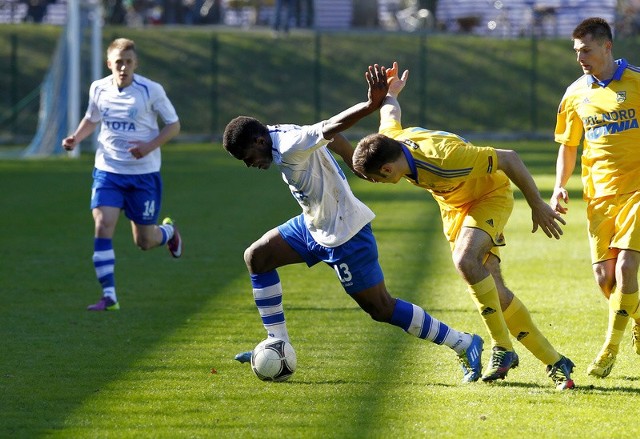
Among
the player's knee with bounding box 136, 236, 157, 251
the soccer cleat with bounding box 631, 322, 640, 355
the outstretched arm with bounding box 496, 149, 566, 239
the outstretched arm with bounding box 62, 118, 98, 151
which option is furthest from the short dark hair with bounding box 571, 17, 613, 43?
the player's knee with bounding box 136, 236, 157, 251

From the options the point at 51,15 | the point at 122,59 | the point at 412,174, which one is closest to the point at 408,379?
the point at 412,174

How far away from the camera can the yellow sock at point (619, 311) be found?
6941 millimetres

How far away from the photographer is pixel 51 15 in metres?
39.8

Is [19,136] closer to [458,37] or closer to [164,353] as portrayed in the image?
[458,37]

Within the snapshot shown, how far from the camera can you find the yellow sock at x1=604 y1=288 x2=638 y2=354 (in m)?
6.94

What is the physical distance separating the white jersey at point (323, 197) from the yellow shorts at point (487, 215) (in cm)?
49

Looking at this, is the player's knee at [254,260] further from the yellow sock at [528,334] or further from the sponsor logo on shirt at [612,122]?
the sponsor logo on shirt at [612,122]

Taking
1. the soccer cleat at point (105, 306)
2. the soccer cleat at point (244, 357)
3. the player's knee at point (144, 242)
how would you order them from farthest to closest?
the player's knee at point (144, 242)
the soccer cleat at point (105, 306)
the soccer cleat at point (244, 357)

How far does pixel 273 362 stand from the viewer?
21.9 ft

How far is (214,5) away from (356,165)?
33.7m

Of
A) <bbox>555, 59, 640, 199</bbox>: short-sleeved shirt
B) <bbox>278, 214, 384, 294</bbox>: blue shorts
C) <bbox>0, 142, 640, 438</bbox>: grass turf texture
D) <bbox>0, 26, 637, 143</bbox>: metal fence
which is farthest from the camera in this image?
<bbox>0, 26, 637, 143</bbox>: metal fence

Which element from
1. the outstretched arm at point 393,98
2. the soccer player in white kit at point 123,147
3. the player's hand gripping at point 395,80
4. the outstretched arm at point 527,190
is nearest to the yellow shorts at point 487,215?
the outstretched arm at point 527,190

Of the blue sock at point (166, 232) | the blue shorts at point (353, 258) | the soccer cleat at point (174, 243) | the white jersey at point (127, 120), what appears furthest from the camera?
the soccer cleat at point (174, 243)

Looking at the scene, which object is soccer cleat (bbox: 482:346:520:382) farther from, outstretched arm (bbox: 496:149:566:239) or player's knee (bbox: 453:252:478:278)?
outstretched arm (bbox: 496:149:566:239)
